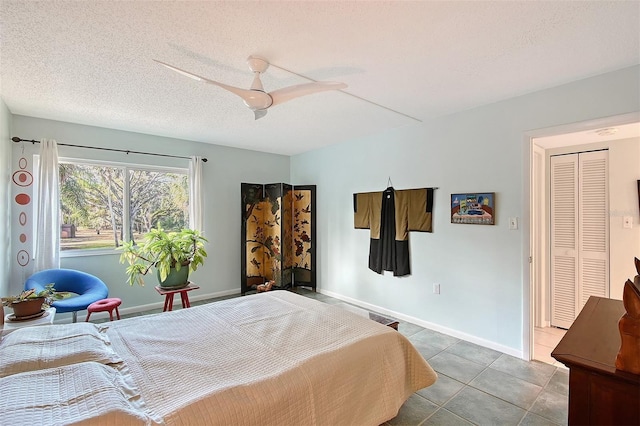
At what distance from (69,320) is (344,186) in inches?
158

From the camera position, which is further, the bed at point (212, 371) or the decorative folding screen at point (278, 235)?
the decorative folding screen at point (278, 235)

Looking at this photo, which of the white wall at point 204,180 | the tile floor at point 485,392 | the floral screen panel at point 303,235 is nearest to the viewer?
the tile floor at point 485,392

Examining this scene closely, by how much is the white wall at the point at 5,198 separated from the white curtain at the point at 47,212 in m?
0.24

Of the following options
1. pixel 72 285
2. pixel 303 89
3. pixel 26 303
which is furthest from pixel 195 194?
pixel 303 89

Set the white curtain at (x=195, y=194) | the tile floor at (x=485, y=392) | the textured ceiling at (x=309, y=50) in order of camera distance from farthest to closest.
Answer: the white curtain at (x=195, y=194) < the tile floor at (x=485, y=392) < the textured ceiling at (x=309, y=50)

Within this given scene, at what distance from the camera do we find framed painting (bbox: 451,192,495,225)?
2992 millimetres

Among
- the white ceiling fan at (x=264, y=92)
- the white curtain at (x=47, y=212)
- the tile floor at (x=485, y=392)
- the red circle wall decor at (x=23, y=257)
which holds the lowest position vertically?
the tile floor at (x=485, y=392)

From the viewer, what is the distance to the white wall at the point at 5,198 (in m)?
2.93

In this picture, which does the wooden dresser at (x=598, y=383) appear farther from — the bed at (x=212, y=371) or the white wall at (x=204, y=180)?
the white wall at (x=204, y=180)

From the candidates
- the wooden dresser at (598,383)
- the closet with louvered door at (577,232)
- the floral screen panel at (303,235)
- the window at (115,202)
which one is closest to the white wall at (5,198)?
the window at (115,202)

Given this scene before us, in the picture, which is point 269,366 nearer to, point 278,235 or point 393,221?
point 393,221

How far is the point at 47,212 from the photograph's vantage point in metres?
3.36

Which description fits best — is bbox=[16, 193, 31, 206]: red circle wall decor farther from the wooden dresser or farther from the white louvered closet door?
the white louvered closet door

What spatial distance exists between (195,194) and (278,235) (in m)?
1.45
